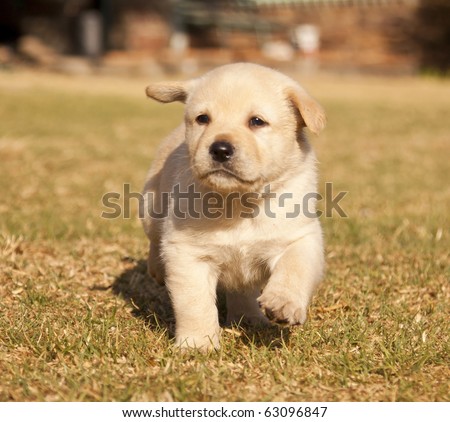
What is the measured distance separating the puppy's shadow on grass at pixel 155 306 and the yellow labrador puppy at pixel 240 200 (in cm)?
21

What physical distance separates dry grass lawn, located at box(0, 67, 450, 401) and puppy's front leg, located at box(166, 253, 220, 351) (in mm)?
91

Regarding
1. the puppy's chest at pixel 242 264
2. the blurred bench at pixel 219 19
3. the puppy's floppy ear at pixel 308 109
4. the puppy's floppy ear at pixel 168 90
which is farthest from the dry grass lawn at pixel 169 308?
the blurred bench at pixel 219 19

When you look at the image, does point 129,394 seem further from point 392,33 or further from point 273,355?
point 392,33

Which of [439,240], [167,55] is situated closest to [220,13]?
[167,55]

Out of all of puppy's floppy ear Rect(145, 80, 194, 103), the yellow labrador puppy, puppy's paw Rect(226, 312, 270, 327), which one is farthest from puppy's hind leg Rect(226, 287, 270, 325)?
puppy's floppy ear Rect(145, 80, 194, 103)

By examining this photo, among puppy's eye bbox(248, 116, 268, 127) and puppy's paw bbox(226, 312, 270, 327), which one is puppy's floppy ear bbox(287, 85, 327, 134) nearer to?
puppy's eye bbox(248, 116, 268, 127)

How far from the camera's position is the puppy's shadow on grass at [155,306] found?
3273 mm

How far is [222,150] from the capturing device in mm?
3002

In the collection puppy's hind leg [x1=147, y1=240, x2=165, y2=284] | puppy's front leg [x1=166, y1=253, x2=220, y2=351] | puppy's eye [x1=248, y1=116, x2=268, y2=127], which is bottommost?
puppy's hind leg [x1=147, y1=240, x2=165, y2=284]

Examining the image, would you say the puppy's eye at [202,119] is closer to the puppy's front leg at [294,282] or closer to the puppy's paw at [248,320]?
the puppy's front leg at [294,282]

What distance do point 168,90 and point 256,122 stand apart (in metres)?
0.60

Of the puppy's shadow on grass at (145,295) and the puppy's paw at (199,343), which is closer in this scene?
the puppy's paw at (199,343)

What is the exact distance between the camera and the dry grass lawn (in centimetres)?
271

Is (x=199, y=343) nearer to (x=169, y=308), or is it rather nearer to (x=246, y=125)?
(x=169, y=308)
